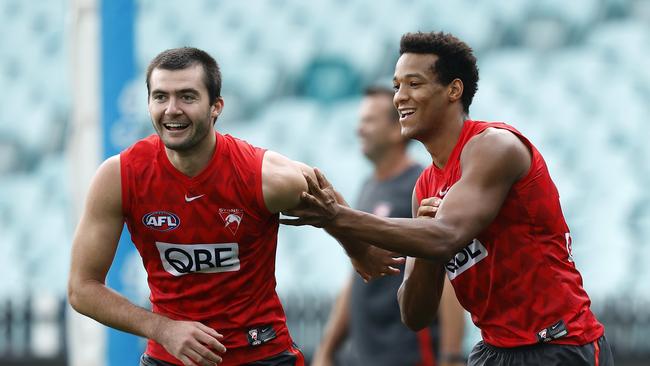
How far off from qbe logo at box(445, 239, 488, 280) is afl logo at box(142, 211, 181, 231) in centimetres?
120

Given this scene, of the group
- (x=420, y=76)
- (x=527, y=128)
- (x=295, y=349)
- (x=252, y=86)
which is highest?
(x=252, y=86)

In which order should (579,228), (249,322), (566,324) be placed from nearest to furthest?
1. (566,324)
2. (249,322)
3. (579,228)

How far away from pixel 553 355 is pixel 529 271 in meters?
0.36

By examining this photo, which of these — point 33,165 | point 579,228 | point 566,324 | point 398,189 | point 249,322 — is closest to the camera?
point 566,324

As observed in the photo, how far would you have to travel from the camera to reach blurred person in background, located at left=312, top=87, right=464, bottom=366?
732 cm

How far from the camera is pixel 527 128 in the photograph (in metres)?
14.8

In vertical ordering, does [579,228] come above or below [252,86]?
below

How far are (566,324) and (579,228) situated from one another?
30.9ft

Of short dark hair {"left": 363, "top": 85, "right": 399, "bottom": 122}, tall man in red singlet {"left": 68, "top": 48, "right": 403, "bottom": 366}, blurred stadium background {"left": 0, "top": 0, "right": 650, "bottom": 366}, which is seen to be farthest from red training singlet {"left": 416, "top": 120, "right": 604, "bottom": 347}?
blurred stadium background {"left": 0, "top": 0, "right": 650, "bottom": 366}

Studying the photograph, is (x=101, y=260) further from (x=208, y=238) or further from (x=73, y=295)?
(x=208, y=238)

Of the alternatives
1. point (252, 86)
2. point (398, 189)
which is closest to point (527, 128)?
point (252, 86)

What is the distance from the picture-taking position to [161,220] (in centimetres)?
501

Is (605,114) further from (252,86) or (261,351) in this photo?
(261,351)


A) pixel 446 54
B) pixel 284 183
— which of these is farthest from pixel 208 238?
pixel 446 54
